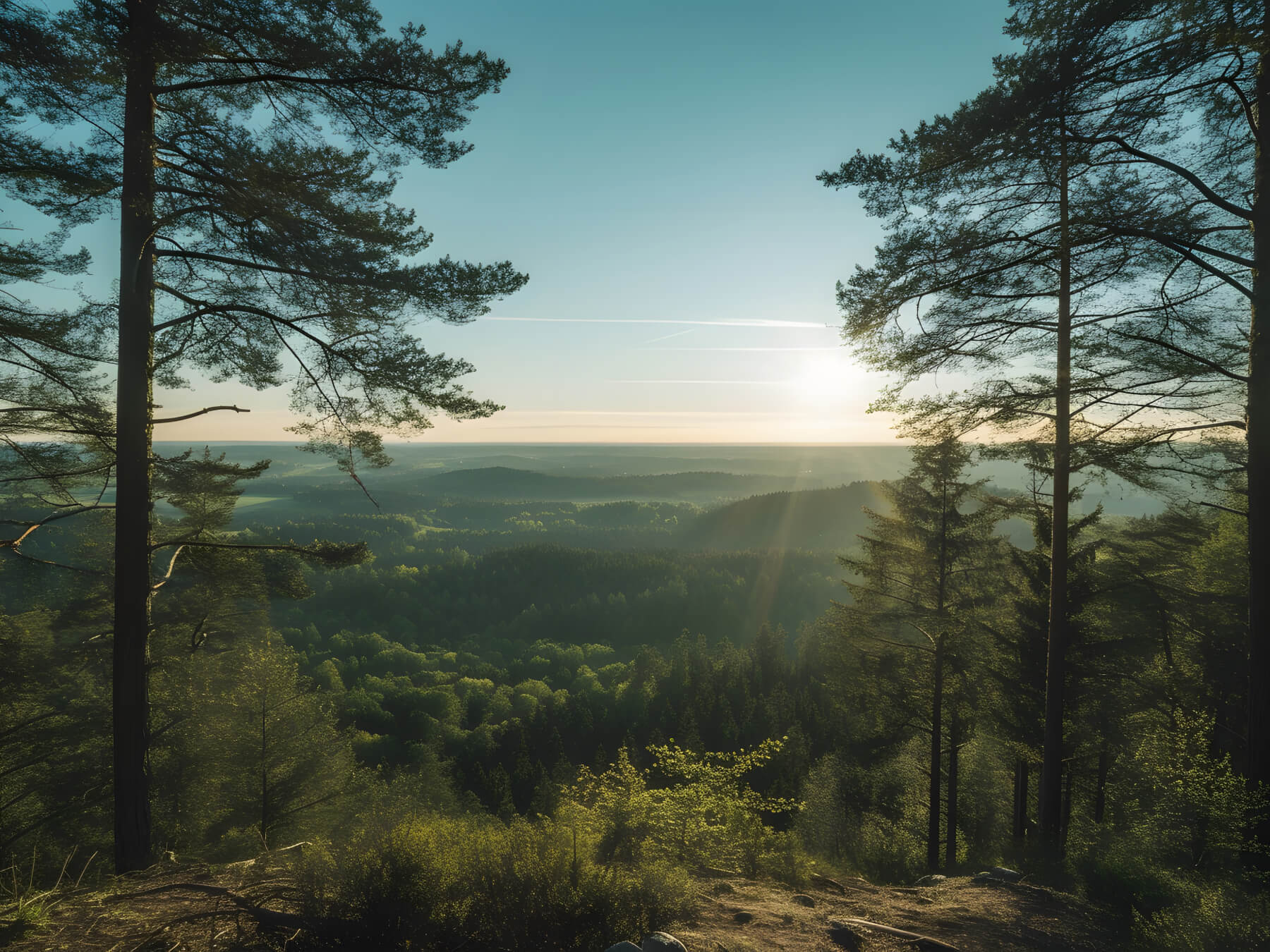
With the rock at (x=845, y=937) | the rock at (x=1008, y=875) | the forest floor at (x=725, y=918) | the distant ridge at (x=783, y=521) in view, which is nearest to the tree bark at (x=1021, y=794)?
the rock at (x=1008, y=875)

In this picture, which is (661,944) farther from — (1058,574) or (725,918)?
(1058,574)

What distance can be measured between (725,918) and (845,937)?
0.97m

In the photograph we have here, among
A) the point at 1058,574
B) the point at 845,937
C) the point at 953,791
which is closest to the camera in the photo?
the point at 845,937

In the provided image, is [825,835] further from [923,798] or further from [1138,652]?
[1138,652]

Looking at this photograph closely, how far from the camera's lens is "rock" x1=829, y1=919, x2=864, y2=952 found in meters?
4.46

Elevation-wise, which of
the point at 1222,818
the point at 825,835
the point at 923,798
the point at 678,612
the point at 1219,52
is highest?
the point at 1219,52

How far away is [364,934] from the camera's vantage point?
358 centimetres

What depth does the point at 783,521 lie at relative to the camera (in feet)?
550

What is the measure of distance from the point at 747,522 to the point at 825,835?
505 ft

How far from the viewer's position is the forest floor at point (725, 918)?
3.54 meters

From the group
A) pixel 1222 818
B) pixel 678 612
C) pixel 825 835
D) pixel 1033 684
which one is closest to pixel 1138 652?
pixel 1033 684

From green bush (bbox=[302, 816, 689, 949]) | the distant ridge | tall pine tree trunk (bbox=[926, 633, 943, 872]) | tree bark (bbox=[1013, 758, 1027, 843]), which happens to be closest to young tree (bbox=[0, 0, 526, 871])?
green bush (bbox=[302, 816, 689, 949])

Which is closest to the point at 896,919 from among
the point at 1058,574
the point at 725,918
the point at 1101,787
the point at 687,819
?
the point at 725,918

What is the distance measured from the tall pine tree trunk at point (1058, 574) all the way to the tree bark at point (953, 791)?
4575 millimetres
